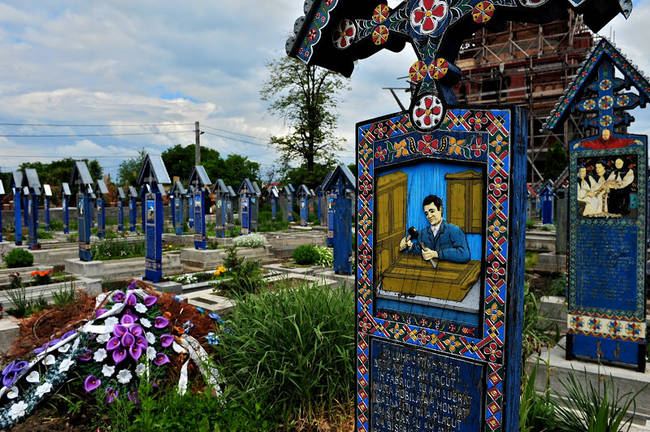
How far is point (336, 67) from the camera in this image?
3.15 meters

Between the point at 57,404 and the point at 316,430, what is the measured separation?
7.56ft

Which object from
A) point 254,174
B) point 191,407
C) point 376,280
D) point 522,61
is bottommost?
point 191,407

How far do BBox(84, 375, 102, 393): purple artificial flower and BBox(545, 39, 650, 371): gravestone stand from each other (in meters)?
4.79

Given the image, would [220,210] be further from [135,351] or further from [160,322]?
[135,351]

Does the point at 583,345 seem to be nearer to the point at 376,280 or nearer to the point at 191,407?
the point at 376,280

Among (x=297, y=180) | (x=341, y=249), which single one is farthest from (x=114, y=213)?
(x=341, y=249)

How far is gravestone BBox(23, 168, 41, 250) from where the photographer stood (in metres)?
15.3

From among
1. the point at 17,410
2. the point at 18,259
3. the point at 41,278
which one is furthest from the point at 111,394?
the point at 18,259

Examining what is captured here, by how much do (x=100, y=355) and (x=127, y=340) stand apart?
0.81ft

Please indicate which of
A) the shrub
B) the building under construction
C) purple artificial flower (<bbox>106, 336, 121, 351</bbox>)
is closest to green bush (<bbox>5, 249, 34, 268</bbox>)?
the shrub

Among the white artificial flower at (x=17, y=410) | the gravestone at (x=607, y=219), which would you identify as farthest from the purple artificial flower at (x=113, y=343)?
the gravestone at (x=607, y=219)

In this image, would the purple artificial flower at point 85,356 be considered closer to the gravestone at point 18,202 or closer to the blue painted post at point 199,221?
the blue painted post at point 199,221

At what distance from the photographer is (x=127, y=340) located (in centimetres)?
396

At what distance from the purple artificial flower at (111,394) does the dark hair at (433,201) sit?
117 inches
